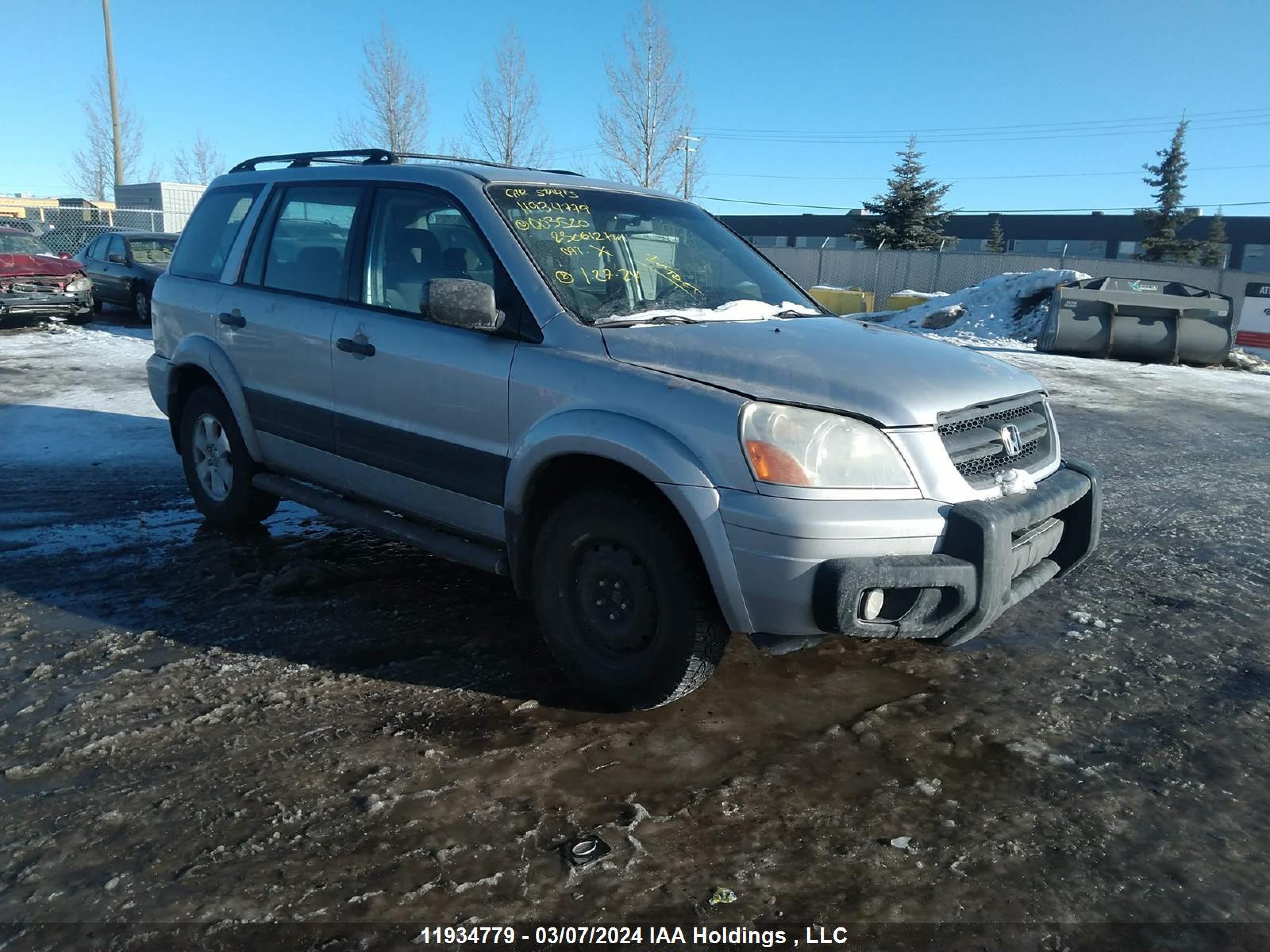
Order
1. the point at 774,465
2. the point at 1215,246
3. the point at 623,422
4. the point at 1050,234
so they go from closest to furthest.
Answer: the point at 774,465, the point at 623,422, the point at 1215,246, the point at 1050,234

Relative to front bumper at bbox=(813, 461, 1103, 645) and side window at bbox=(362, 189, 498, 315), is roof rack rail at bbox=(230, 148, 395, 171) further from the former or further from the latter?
front bumper at bbox=(813, 461, 1103, 645)

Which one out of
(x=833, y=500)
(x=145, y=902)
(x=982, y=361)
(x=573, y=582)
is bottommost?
(x=145, y=902)

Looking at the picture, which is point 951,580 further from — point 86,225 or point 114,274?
point 86,225

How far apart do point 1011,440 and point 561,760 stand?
1994 millimetres

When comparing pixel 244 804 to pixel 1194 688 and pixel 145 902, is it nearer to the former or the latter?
pixel 145 902

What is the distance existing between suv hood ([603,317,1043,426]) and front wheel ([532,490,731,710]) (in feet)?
1.69

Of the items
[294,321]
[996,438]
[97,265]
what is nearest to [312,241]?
[294,321]

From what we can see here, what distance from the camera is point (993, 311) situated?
68.6 ft

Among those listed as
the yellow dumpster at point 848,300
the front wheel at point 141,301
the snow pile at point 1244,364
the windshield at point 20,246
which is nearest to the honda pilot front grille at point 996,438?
the snow pile at point 1244,364

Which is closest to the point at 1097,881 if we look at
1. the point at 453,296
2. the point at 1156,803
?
the point at 1156,803

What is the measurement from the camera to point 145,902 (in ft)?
7.98

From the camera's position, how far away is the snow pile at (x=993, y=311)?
1967 centimetres

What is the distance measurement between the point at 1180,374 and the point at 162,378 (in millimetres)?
14823

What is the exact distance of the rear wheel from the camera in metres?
5.24
